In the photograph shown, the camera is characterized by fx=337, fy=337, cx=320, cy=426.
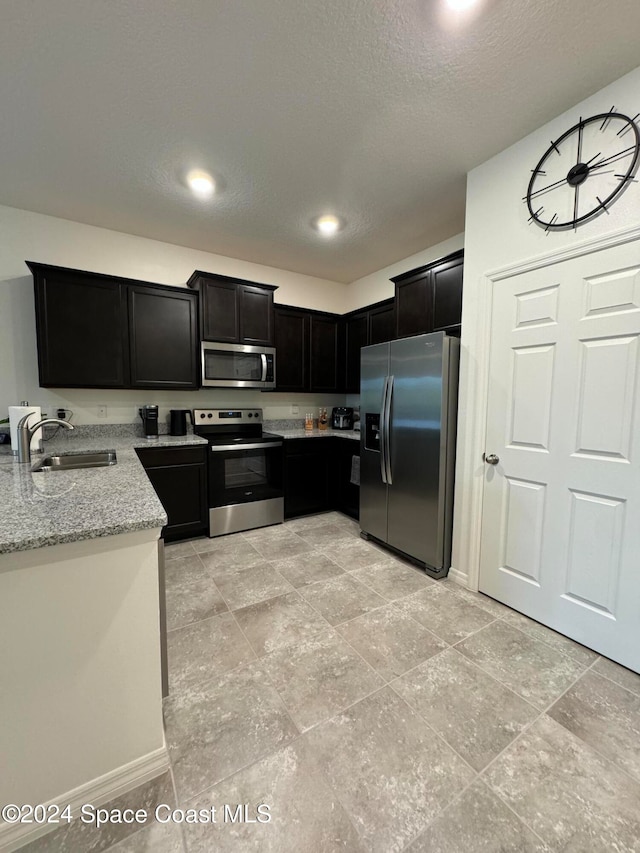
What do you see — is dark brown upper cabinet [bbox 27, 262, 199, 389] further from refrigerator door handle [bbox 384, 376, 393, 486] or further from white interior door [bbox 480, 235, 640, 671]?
white interior door [bbox 480, 235, 640, 671]

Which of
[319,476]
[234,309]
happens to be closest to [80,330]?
[234,309]

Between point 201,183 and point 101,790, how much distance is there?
10.3 feet

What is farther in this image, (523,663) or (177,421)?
(177,421)

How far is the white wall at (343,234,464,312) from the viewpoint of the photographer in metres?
3.17

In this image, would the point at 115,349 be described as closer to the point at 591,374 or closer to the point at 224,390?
the point at 224,390

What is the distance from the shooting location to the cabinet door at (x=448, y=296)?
2535mm

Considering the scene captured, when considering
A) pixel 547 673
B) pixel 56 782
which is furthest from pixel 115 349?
pixel 547 673

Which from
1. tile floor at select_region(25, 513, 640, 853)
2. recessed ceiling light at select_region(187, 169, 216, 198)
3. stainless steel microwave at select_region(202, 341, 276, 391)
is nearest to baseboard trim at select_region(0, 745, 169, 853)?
tile floor at select_region(25, 513, 640, 853)

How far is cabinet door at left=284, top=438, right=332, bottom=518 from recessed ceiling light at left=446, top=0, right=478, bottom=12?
9.56ft

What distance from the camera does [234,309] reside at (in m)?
3.27

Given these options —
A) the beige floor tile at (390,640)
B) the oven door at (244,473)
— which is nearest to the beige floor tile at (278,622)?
the beige floor tile at (390,640)

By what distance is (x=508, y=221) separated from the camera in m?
2.04

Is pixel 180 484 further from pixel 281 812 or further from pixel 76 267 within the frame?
pixel 281 812

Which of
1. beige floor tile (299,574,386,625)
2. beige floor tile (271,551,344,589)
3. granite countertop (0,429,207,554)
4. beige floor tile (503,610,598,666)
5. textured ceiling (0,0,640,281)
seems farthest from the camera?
beige floor tile (271,551,344,589)
